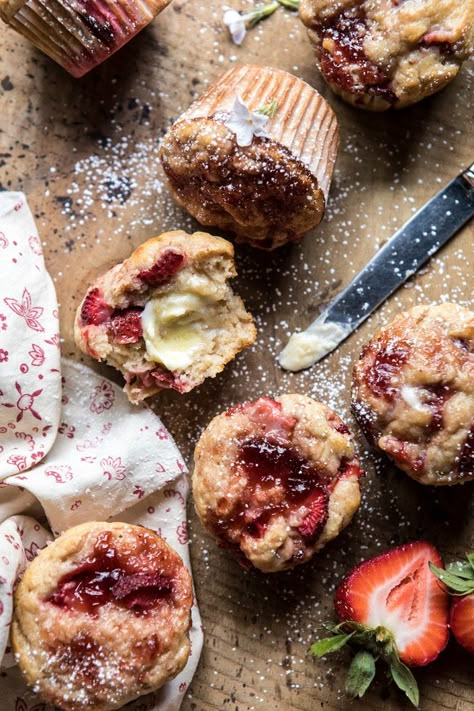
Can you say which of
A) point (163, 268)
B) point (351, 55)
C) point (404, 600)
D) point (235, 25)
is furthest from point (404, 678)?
point (235, 25)

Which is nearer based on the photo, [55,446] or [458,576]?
[458,576]

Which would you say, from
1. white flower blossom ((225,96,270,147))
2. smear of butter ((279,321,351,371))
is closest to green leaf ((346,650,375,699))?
smear of butter ((279,321,351,371))

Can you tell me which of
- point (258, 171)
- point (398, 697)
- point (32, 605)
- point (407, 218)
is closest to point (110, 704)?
point (32, 605)

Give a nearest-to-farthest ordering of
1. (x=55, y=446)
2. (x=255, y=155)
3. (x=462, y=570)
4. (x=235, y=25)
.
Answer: (x=255, y=155) < (x=462, y=570) < (x=55, y=446) < (x=235, y=25)

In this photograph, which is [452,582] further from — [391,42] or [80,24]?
[80,24]

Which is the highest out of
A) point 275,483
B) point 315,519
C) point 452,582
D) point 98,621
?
point 98,621

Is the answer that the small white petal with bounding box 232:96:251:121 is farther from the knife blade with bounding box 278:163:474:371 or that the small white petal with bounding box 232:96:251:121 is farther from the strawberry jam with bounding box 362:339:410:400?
the strawberry jam with bounding box 362:339:410:400

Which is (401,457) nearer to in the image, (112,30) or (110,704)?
(110,704)
